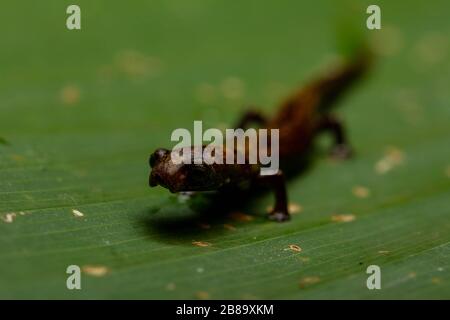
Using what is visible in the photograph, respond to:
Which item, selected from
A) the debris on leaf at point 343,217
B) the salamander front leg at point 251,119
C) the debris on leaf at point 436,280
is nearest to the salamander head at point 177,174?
the debris on leaf at point 343,217

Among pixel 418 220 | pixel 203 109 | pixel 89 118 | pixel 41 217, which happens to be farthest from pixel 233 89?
pixel 41 217

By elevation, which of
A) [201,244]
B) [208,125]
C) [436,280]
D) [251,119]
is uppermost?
[251,119]

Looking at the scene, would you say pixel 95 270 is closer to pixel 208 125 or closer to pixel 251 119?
pixel 208 125

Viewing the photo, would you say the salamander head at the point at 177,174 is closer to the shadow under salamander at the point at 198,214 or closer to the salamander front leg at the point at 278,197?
the shadow under salamander at the point at 198,214

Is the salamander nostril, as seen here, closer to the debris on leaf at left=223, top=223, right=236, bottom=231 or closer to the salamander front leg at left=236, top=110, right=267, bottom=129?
the debris on leaf at left=223, top=223, right=236, bottom=231

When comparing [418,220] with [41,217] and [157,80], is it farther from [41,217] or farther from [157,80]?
[157,80]

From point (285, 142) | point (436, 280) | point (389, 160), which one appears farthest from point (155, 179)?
point (389, 160)
